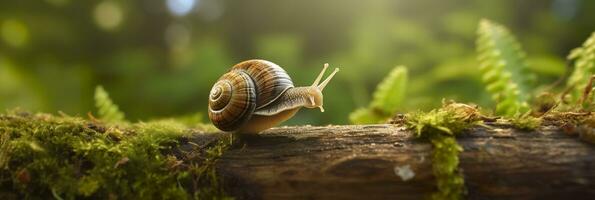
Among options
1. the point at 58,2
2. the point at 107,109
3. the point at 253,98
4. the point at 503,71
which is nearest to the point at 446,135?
the point at 253,98

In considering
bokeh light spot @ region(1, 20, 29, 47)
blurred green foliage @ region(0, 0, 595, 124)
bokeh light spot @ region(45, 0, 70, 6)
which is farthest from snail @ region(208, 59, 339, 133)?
bokeh light spot @ region(1, 20, 29, 47)

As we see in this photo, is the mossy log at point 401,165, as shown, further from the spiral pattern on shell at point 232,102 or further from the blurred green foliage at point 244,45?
the blurred green foliage at point 244,45

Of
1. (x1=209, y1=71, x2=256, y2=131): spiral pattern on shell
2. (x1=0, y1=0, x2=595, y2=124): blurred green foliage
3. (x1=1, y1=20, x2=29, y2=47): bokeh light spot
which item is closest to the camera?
Result: (x1=209, y1=71, x2=256, y2=131): spiral pattern on shell

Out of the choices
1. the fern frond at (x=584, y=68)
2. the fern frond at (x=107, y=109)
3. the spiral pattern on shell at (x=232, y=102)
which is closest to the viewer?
the spiral pattern on shell at (x=232, y=102)

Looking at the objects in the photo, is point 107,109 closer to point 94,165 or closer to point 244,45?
point 94,165

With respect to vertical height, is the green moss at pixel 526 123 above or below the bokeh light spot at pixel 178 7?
below

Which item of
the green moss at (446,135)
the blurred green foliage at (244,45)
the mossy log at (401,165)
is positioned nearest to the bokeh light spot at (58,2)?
the blurred green foliage at (244,45)

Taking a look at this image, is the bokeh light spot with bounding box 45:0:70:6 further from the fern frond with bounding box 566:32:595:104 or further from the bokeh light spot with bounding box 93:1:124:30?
the fern frond with bounding box 566:32:595:104

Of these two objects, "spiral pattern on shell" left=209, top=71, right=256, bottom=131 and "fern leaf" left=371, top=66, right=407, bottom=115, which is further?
"fern leaf" left=371, top=66, right=407, bottom=115
